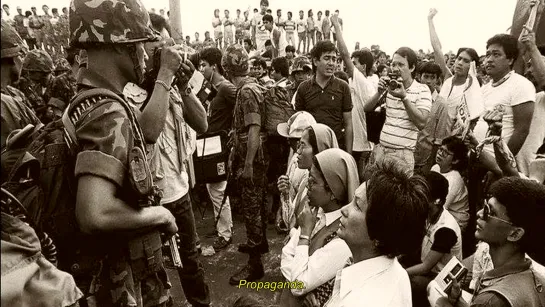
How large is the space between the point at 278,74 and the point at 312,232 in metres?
6.42

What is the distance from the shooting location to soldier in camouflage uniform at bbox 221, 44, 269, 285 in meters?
4.76

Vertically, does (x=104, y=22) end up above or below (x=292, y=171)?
above

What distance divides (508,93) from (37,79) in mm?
5540

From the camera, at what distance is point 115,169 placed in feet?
6.15

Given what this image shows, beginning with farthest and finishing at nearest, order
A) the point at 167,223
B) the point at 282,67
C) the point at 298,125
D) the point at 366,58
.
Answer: the point at 282,67
the point at 366,58
the point at 298,125
the point at 167,223

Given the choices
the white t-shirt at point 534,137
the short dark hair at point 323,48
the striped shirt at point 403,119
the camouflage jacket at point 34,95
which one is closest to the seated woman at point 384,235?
the white t-shirt at point 534,137

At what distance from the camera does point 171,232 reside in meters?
2.18

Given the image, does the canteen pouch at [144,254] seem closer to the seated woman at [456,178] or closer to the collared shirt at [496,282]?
the collared shirt at [496,282]

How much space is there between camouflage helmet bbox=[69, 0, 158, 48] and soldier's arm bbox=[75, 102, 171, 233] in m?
0.32

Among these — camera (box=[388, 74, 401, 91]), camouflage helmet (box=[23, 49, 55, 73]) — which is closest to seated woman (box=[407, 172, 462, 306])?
camera (box=[388, 74, 401, 91])

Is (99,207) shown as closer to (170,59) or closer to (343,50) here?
(170,59)

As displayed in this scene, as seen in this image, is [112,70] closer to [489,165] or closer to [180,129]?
[180,129]

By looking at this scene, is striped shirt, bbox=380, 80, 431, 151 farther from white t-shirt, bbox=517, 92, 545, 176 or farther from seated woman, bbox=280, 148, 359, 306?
Answer: seated woman, bbox=280, 148, 359, 306

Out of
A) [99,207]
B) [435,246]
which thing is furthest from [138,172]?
[435,246]
